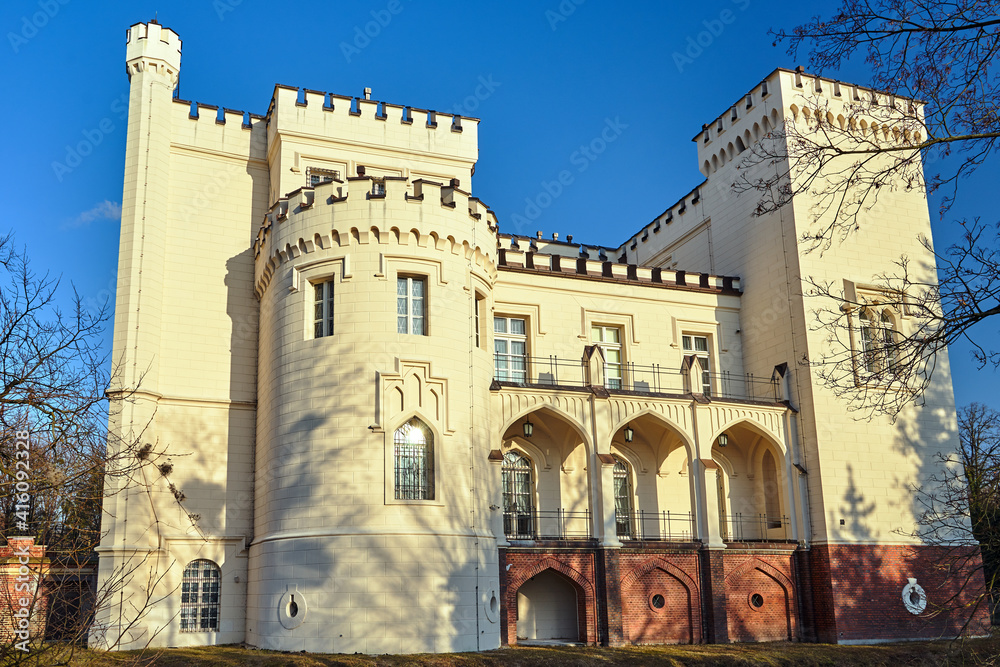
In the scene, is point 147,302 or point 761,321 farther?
point 761,321

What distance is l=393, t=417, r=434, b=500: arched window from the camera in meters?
18.5

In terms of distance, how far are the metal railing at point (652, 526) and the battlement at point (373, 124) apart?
37.0ft

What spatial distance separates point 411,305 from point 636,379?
8322mm

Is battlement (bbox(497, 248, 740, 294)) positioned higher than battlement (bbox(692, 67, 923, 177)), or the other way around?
battlement (bbox(692, 67, 923, 177))

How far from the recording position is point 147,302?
21.6 m

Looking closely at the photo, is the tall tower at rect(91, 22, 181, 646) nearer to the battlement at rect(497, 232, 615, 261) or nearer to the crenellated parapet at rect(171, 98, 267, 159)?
the crenellated parapet at rect(171, 98, 267, 159)

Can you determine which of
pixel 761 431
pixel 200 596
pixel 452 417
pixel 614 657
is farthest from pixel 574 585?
pixel 200 596

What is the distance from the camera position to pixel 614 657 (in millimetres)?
18469

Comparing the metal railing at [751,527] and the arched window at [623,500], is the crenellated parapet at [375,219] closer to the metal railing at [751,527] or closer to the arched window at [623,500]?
the arched window at [623,500]

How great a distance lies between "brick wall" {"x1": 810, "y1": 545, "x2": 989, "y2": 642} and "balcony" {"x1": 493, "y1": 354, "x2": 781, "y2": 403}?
15.6 feet

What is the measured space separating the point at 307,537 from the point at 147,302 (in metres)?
7.92

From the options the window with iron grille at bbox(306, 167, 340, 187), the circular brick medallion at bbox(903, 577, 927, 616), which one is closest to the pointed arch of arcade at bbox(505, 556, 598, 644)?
the circular brick medallion at bbox(903, 577, 927, 616)

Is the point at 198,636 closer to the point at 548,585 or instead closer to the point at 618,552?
the point at 548,585

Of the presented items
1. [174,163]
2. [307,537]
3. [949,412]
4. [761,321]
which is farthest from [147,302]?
[949,412]
